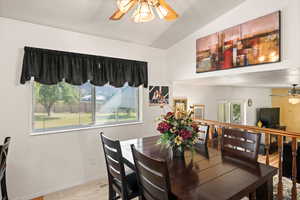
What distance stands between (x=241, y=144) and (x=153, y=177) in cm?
125

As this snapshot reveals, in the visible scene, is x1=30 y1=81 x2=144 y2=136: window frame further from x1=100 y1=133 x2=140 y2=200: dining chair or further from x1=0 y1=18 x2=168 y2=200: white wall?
x1=100 y1=133 x2=140 y2=200: dining chair

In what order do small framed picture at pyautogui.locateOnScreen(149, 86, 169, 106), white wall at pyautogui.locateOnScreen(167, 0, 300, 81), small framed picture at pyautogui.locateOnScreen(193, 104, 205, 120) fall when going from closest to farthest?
1. white wall at pyautogui.locateOnScreen(167, 0, 300, 81)
2. small framed picture at pyautogui.locateOnScreen(149, 86, 169, 106)
3. small framed picture at pyautogui.locateOnScreen(193, 104, 205, 120)

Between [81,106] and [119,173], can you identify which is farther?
[81,106]

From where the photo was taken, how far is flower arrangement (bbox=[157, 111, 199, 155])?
1.61 metres

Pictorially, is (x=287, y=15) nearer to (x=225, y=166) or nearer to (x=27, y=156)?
(x=225, y=166)

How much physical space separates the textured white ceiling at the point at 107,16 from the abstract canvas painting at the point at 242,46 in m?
0.36

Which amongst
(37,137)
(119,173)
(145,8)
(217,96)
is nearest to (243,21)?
(145,8)

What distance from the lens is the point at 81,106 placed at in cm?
286

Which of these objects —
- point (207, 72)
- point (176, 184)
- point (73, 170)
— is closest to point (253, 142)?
point (176, 184)

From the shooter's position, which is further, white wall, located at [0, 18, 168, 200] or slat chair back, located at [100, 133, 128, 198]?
white wall, located at [0, 18, 168, 200]

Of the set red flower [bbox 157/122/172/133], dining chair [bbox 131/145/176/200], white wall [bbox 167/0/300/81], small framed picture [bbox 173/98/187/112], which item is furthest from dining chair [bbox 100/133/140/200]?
small framed picture [bbox 173/98/187/112]

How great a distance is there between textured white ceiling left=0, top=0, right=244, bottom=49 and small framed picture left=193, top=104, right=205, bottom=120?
2.07 metres

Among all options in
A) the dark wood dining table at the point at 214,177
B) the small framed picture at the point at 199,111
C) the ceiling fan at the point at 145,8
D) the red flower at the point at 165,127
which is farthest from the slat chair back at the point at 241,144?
the small framed picture at the point at 199,111

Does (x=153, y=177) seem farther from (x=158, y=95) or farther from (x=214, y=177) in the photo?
(x=158, y=95)
